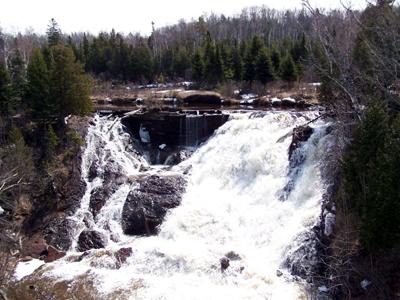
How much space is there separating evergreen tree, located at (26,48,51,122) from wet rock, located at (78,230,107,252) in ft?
35.7

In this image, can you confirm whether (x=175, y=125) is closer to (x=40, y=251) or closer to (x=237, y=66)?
(x=40, y=251)

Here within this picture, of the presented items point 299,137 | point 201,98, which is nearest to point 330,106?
point 299,137

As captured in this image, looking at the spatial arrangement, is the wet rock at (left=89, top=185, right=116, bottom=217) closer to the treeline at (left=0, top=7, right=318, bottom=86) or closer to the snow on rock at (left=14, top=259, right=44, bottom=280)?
the snow on rock at (left=14, top=259, right=44, bottom=280)

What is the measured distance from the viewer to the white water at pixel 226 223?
710 inches

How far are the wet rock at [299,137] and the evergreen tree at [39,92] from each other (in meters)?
16.4

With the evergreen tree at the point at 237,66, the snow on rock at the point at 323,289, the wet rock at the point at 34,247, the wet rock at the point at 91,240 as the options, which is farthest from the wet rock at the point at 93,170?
the evergreen tree at the point at 237,66

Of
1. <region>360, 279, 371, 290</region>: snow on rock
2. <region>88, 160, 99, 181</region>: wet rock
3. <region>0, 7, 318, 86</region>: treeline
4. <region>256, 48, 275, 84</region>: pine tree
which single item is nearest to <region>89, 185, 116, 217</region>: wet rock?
Answer: <region>88, 160, 99, 181</region>: wet rock

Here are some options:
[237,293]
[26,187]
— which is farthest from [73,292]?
[26,187]

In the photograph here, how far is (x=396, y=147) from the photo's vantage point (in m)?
14.3

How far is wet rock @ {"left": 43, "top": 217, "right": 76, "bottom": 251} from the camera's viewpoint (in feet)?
74.6

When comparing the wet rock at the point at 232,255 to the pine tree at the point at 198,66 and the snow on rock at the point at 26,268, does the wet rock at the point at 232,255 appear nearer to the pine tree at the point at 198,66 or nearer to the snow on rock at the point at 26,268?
the snow on rock at the point at 26,268

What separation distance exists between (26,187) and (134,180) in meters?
6.51

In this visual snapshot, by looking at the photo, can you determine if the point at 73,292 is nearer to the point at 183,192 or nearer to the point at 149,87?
the point at 183,192

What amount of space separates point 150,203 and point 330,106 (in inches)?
423
